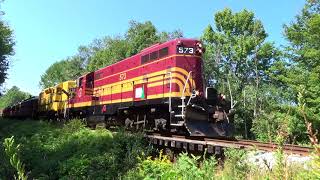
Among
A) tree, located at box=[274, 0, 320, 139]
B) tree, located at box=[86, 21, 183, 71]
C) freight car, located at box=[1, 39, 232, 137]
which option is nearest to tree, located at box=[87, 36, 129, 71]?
tree, located at box=[86, 21, 183, 71]

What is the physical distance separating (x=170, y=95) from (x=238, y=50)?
32416mm

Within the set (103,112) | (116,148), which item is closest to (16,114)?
(103,112)

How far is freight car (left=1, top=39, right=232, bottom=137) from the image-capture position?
15195 millimetres

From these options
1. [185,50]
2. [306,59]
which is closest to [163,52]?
[185,50]

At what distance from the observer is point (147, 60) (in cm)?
1784

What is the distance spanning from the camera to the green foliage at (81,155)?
11.6 m

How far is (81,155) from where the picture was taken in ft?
42.7

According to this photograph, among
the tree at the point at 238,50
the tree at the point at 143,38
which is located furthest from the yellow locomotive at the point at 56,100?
the tree at the point at 143,38

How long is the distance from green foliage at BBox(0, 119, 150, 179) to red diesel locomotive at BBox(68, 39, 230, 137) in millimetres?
1825

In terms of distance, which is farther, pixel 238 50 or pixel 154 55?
pixel 238 50

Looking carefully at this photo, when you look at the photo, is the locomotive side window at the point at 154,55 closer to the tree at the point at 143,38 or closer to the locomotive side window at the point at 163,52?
the locomotive side window at the point at 163,52

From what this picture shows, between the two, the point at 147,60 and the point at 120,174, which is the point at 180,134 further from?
the point at 120,174

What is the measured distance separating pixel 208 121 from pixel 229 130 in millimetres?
835

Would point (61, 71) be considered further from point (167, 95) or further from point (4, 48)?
point (167, 95)
